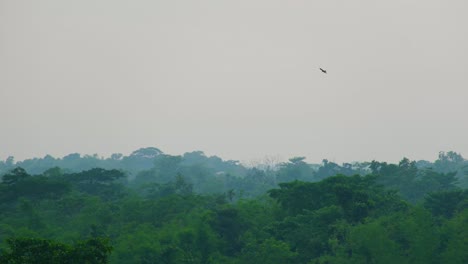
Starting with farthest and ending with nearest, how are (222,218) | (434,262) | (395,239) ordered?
1. (222,218)
2. (395,239)
3. (434,262)

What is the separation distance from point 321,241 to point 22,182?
32.3m

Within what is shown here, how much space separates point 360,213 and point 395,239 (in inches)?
176

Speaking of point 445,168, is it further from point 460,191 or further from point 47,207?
point 47,207

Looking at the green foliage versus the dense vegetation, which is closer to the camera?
the green foliage

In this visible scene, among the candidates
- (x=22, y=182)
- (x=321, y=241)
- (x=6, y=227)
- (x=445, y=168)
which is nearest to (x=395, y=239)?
(x=321, y=241)

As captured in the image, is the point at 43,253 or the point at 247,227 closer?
the point at 43,253

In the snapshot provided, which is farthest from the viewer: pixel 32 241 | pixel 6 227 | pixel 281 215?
pixel 281 215

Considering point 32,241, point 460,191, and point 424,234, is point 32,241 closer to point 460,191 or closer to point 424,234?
point 424,234

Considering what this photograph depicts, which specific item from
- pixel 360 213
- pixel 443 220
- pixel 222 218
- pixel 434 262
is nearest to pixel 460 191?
pixel 443 220

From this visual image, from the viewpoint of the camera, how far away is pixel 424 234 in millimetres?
35969

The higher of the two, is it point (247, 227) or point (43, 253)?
point (43, 253)

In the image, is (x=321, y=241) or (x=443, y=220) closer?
(x=321, y=241)

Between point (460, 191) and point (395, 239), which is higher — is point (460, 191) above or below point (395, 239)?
above

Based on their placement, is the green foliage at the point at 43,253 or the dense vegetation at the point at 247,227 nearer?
the green foliage at the point at 43,253
